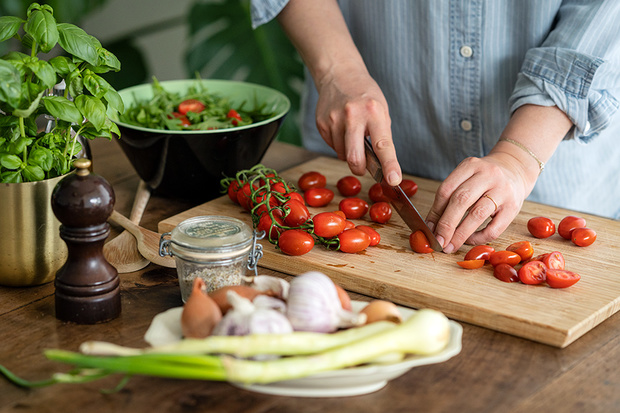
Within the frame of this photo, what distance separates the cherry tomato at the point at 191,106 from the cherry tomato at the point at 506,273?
95cm

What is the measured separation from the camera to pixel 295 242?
1.34 meters

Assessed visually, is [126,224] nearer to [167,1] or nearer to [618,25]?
[618,25]

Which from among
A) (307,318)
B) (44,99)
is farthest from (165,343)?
(44,99)

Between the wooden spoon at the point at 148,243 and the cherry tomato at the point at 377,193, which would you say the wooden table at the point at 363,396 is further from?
the cherry tomato at the point at 377,193

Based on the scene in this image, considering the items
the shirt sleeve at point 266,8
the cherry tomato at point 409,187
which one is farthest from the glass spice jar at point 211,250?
the shirt sleeve at point 266,8

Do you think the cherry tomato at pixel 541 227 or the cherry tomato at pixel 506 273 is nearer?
the cherry tomato at pixel 506 273

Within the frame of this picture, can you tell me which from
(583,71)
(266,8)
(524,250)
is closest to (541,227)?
(524,250)

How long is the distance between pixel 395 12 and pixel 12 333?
1.36 metres

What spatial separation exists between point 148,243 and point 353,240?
0.43 metres

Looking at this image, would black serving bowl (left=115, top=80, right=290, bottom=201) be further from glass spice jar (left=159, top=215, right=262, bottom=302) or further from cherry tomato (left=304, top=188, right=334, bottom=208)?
glass spice jar (left=159, top=215, right=262, bottom=302)

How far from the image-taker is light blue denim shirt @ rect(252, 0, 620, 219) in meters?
1.57

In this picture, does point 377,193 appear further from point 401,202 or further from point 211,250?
point 211,250

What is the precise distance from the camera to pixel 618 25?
5.10ft

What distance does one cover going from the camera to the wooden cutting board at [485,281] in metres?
1.13
